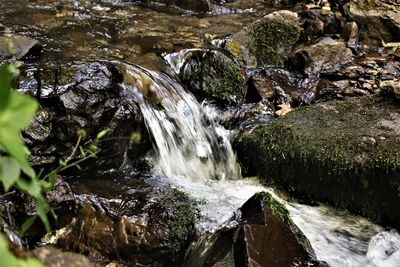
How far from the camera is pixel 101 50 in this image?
6.29 m

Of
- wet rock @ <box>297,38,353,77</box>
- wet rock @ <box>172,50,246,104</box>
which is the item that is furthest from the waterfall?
wet rock @ <box>297,38,353,77</box>

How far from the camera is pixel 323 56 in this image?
22.6 feet

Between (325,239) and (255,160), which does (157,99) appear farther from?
(325,239)

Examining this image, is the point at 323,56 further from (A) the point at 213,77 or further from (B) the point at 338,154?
(B) the point at 338,154

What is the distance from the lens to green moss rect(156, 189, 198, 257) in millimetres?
3801

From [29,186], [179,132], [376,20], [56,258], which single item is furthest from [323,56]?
[29,186]

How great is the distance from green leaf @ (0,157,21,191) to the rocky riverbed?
75cm

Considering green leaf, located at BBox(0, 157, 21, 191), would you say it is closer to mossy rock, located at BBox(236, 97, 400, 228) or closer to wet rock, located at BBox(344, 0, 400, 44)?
mossy rock, located at BBox(236, 97, 400, 228)

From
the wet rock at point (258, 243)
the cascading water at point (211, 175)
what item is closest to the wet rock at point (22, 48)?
the cascading water at point (211, 175)

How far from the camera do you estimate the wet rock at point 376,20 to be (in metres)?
7.38

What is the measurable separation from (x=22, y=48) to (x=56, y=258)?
4.55m

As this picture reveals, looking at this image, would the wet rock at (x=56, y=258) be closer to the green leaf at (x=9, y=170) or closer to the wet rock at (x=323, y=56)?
the green leaf at (x=9, y=170)

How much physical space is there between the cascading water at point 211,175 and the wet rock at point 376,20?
333 centimetres

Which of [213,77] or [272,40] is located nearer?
[213,77]
